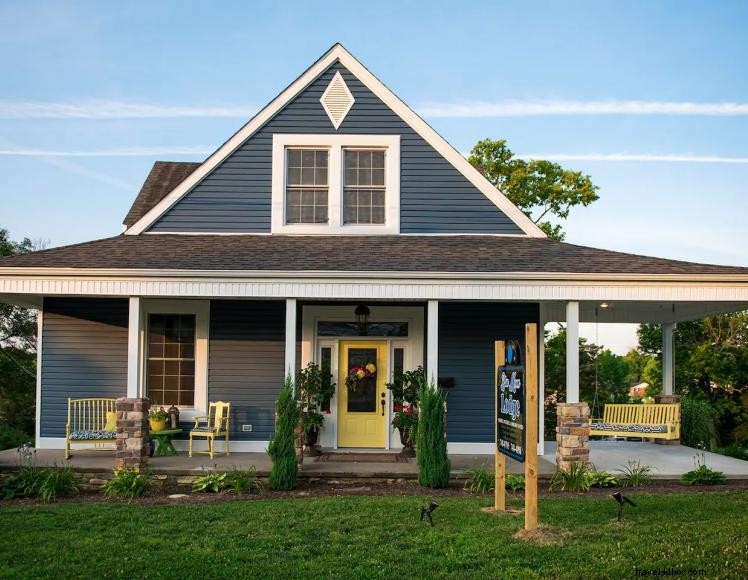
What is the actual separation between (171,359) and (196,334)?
25.7 inches

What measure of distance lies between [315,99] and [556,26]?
5.76 meters

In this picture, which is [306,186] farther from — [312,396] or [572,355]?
[572,355]

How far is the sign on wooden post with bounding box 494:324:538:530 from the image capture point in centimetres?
746

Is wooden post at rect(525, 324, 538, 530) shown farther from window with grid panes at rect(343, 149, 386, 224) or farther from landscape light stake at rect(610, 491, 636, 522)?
window with grid panes at rect(343, 149, 386, 224)

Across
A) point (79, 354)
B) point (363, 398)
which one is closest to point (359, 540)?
point (363, 398)

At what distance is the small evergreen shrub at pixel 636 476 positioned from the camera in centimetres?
1062

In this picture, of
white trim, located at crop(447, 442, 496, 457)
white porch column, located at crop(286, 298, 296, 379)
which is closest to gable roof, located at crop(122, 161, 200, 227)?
white porch column, located at crop(286, 298, 296, 379)

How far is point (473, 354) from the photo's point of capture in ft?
44.0

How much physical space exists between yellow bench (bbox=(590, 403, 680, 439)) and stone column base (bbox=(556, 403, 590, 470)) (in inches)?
106

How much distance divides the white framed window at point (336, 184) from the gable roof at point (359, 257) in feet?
1.27

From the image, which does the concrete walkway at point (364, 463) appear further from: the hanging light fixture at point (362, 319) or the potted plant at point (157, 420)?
the hanging light fixture at point (362, 319)

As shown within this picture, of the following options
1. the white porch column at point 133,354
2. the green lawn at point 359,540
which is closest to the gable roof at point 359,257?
the white porch column at point 133,354

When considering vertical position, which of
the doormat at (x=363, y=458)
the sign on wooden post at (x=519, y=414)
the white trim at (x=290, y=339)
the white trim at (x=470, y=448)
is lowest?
the doormat at (x=363, y=458)

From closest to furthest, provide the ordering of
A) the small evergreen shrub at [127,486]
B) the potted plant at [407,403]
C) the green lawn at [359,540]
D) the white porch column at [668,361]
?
1. the green lawn at [359,540]
2. the small evergreen shrub at [127,486]
3. the potted plant at [407,403]
4. the white porch column at [668,361]
